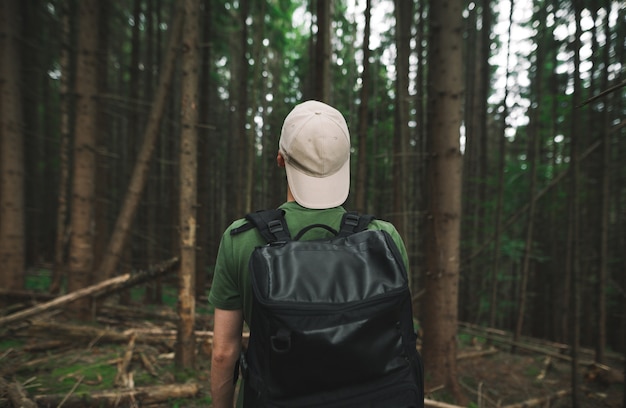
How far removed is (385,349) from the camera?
1.17 meters

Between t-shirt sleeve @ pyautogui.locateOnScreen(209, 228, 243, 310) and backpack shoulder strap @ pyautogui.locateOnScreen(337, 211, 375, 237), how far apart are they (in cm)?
42

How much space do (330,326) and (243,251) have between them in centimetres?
44

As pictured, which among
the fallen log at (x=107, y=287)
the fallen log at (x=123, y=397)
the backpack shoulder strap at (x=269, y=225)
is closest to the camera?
the backpack shoulder strap at (x=269, y=225)

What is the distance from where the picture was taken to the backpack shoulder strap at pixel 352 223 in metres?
1.37

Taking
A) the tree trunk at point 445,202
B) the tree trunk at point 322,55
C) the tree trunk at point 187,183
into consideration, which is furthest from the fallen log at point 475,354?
the tree trunk at point 322,55

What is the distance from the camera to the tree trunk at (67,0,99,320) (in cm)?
556

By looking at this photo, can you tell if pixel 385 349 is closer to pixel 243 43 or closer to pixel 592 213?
pixel 243 43

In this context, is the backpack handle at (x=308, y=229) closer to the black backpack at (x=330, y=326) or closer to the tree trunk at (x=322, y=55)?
the black backpack at (x=330, y=326)

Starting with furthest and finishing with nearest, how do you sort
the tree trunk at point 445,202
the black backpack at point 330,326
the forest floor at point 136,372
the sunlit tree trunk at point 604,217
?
the sunlit tree trunk at point 604,217 → the tree trunk at point 445,202 → the forest floor at point 136,372 → the black backpack at point 330,326

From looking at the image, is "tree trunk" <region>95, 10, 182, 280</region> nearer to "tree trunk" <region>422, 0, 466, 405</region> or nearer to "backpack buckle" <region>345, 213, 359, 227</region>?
"tree trunk" <region>422, 0, 466, 405</region>

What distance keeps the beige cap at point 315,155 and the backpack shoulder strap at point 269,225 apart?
0.39 feet

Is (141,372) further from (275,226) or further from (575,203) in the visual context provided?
(575,203)

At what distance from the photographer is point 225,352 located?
4.76 feet

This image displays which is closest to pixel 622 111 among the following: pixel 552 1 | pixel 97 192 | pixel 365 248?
pixel 552 1
